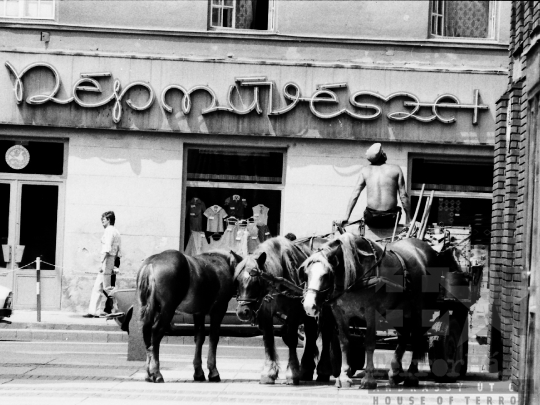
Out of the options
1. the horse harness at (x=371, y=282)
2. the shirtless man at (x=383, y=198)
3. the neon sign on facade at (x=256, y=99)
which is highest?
the neon sign on facade at (x=256, y=99)

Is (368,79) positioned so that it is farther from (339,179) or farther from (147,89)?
(147,89)

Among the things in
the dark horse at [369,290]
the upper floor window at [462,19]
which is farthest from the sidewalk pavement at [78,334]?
the upper floor window at [462,19]

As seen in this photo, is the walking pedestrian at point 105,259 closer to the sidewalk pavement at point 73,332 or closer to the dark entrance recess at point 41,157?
the sidewalk pavement at point 73,332

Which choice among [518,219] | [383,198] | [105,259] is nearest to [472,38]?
[105,259]

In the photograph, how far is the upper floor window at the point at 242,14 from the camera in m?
24.2

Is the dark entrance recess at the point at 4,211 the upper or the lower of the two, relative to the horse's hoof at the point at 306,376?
upper

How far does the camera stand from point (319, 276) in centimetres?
1208

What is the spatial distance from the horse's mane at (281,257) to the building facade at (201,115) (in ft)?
33.8

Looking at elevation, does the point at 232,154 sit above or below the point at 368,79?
below

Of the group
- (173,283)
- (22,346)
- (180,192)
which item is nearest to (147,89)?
(180,192)

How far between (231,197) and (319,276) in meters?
12.1

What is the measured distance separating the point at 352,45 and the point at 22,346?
31.7 feet

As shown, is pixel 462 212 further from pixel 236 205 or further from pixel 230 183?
pixel 230 183

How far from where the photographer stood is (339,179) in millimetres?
23875
